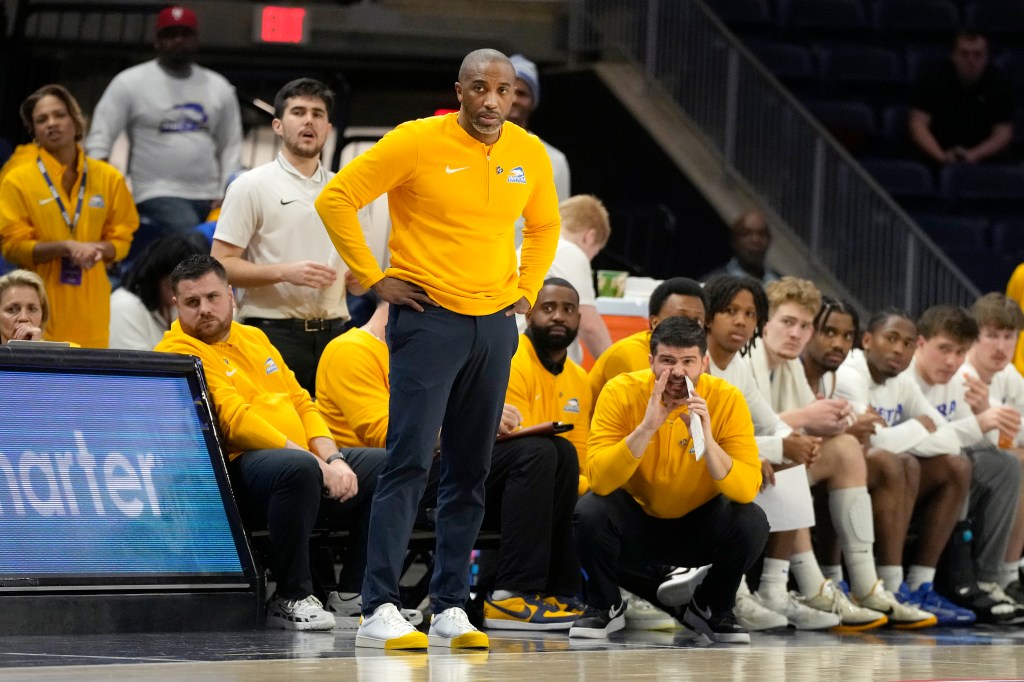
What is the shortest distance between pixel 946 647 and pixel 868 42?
27.8 feet

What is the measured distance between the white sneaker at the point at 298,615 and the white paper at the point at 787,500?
194 centimetres

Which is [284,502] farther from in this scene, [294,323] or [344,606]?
[294,323]

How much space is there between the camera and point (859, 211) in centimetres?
1127

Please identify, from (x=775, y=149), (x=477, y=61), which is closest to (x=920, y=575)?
(x=477, y=61)

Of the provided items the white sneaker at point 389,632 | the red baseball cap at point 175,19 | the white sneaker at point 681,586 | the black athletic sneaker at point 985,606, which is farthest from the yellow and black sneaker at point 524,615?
the red baseball cap at point 175,19

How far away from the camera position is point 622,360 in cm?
688

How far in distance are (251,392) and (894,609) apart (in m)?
2.93

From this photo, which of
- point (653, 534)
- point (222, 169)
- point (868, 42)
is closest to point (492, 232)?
point (653, 534)

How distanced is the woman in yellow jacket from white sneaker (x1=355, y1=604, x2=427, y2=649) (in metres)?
2.92

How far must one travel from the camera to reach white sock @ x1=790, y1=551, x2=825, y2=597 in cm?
699

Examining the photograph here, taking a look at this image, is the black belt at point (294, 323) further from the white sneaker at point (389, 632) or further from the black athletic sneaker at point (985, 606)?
the black athletic sneaker at point (985, 606)

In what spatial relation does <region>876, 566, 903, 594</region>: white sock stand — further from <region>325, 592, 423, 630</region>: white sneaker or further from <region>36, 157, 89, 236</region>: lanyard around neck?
<region>36, 157, 89, 236</region>: lanyard around neck

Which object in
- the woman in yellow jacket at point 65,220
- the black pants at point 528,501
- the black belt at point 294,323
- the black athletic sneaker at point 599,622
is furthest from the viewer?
the woman in yellow jacket at point 65,220

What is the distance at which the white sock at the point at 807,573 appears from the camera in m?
6.99
